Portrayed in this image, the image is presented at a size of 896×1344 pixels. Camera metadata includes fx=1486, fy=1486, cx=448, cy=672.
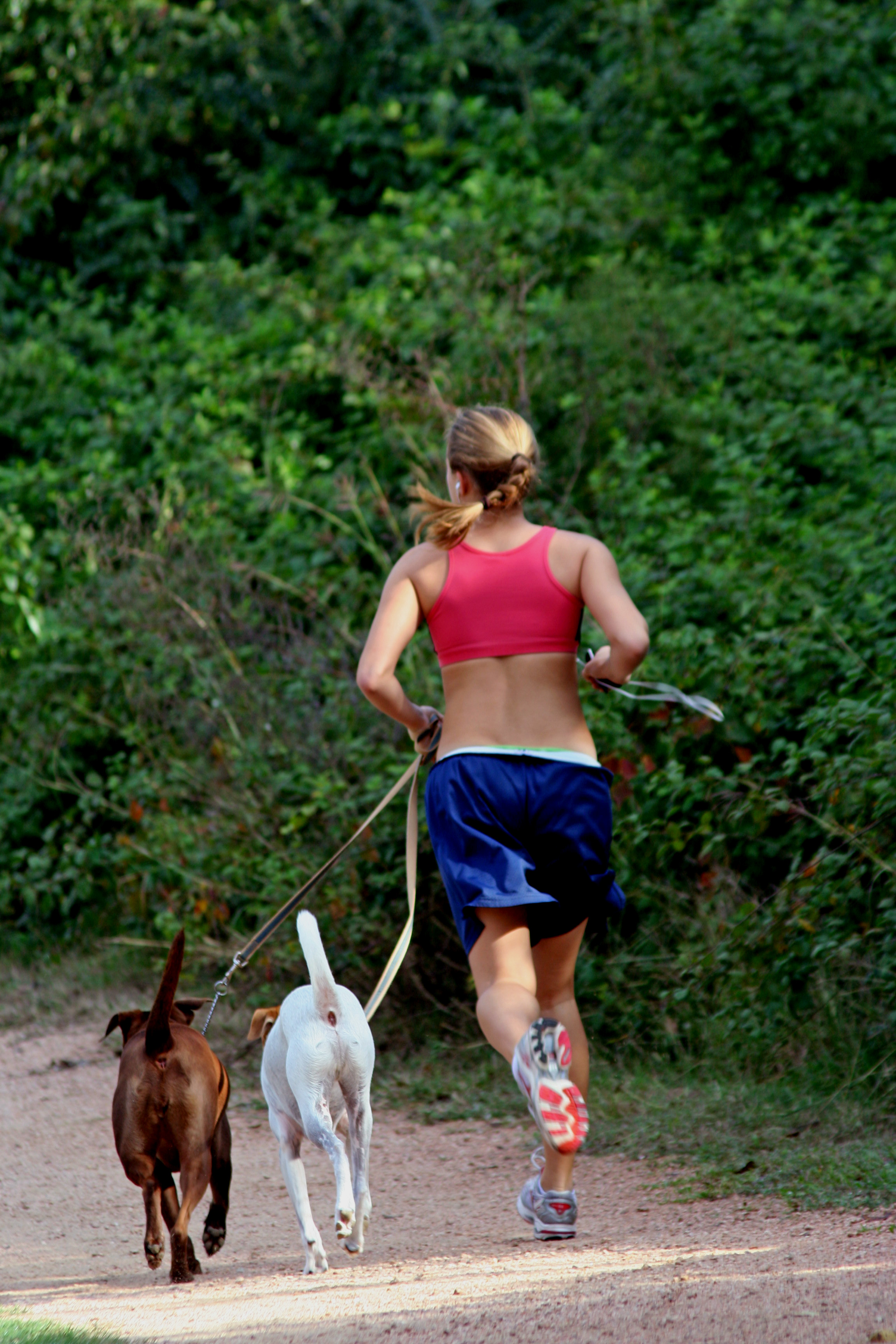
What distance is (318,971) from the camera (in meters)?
3.39

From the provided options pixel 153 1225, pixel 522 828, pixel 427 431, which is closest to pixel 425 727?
pixel 522 828

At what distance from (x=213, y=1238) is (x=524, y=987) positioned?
1.06 metres

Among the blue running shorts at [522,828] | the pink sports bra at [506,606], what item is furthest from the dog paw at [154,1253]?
the pink sports bra at [506,606]

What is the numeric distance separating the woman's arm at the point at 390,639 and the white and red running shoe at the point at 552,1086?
2.99ft

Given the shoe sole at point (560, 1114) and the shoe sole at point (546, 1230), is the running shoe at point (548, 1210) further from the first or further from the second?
the shoe sole at point (560, 1114)

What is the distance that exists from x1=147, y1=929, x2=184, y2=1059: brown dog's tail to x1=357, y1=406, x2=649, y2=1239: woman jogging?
2.23 feet

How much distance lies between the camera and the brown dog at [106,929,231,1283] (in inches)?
138

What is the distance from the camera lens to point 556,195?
1107cm

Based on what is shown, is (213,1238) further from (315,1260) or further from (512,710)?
(512,710)

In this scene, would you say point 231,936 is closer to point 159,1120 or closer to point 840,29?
point 159,1120

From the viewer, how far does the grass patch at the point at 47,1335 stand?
2840 millimetres

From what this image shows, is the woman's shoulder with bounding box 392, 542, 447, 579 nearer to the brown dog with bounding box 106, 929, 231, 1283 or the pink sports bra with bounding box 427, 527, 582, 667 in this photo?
the pink sports bra with bounding box 427, 527, 582, 667

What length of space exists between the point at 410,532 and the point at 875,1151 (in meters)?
4.90

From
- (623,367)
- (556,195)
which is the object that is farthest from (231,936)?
(556,195)
